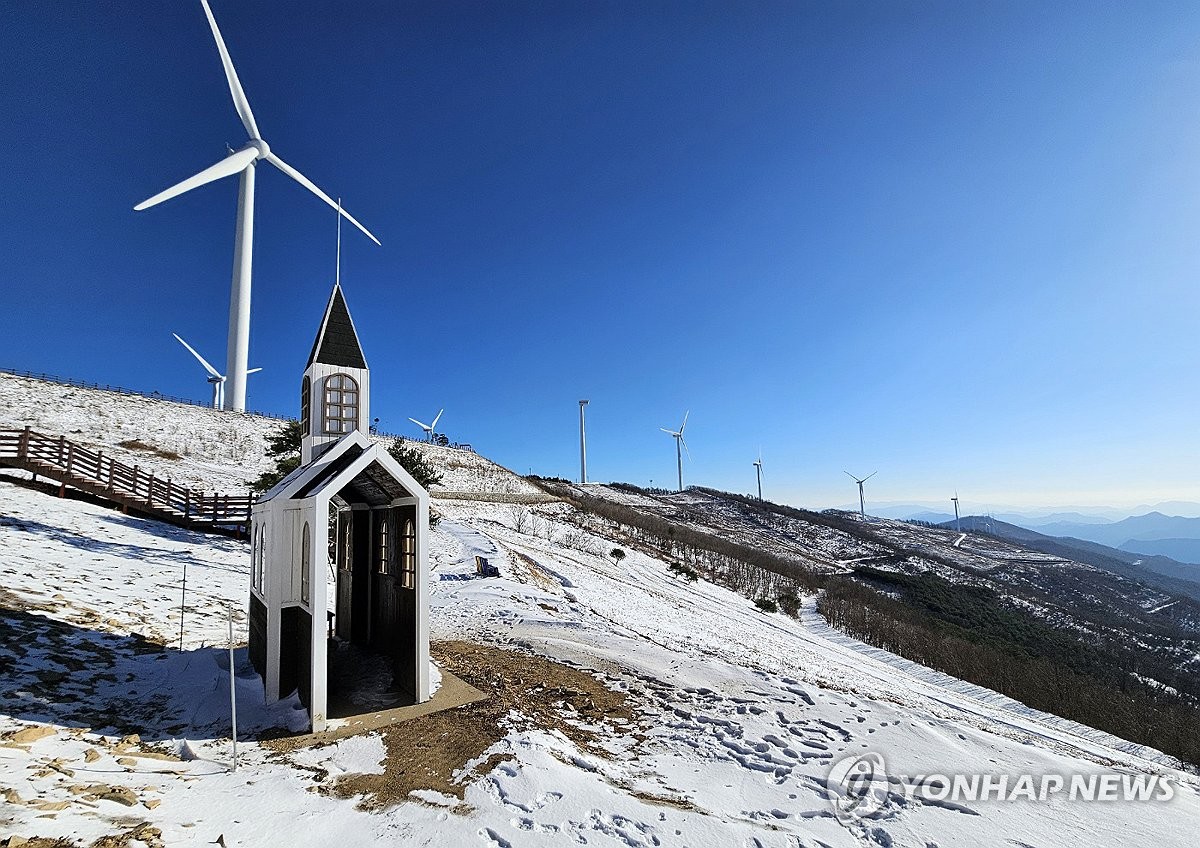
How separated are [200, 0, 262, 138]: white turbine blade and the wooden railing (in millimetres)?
25776

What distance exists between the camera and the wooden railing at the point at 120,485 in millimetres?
22312

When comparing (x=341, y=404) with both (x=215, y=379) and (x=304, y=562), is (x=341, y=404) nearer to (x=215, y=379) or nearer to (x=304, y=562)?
(x=304, y=562)

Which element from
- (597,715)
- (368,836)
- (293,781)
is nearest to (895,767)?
(597,715)

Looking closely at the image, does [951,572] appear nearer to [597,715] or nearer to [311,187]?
[597,715]

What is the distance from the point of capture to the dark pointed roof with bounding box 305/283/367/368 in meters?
10.6

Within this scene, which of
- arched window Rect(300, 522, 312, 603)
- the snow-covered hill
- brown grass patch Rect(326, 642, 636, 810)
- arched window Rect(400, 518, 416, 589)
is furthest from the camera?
arched window Rect(400, 518, 416, 589)

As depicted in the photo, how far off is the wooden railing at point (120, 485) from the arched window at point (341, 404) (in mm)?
16633

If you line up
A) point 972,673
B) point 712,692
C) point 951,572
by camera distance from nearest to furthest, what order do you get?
point 712,692 → point 972,673 → point 951,572

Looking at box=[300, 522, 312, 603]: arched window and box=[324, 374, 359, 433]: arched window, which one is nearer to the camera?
box=[300, 522, 312, 603]: arched window

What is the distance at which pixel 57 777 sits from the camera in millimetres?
5707

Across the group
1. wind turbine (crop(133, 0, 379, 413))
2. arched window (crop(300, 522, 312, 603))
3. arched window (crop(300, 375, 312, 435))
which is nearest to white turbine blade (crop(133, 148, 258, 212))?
wind turbine (crop(133, 0, 379, 413))

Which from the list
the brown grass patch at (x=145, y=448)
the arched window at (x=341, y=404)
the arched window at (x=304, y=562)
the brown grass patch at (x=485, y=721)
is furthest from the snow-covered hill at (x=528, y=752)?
the brown grass patch at (x=145, y=448)

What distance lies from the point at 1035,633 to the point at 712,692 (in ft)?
152

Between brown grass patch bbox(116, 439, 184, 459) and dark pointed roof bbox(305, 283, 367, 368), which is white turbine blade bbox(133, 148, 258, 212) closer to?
brown grass patch bbox(116, 439, 184, 459)
